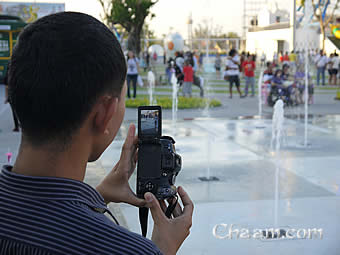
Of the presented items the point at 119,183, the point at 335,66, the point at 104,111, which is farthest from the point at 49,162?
the point at 335,66

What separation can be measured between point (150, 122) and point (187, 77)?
15980mm

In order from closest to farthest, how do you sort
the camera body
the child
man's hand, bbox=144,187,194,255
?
1. man's hand, bbox=144,187,194,255
2. the camera body
3. the child

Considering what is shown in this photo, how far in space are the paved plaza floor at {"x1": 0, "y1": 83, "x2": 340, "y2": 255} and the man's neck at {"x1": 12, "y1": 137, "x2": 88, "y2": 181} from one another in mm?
3379

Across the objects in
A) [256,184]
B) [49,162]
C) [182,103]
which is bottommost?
[256,184]

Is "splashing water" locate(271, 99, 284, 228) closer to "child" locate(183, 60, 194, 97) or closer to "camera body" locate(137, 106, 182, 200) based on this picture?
"camera body" locate(137, 106, 182, 200)

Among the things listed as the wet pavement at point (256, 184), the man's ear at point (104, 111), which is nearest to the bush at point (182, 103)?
the wet pavement at point (256, 184)

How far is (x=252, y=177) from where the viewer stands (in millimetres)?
6887

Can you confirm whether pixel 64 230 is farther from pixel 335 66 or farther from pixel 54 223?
pixel 335 66

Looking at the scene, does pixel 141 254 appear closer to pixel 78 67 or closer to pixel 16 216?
pixel 16 216

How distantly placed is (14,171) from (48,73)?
253 mm

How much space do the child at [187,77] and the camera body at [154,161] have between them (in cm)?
1575

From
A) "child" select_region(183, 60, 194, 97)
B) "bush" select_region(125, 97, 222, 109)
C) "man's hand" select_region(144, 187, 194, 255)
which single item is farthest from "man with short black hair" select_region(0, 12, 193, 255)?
"child" select_region(183, 60, 194, 97)

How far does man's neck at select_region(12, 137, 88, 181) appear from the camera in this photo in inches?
43.8

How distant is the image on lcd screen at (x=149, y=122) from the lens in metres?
1.68
